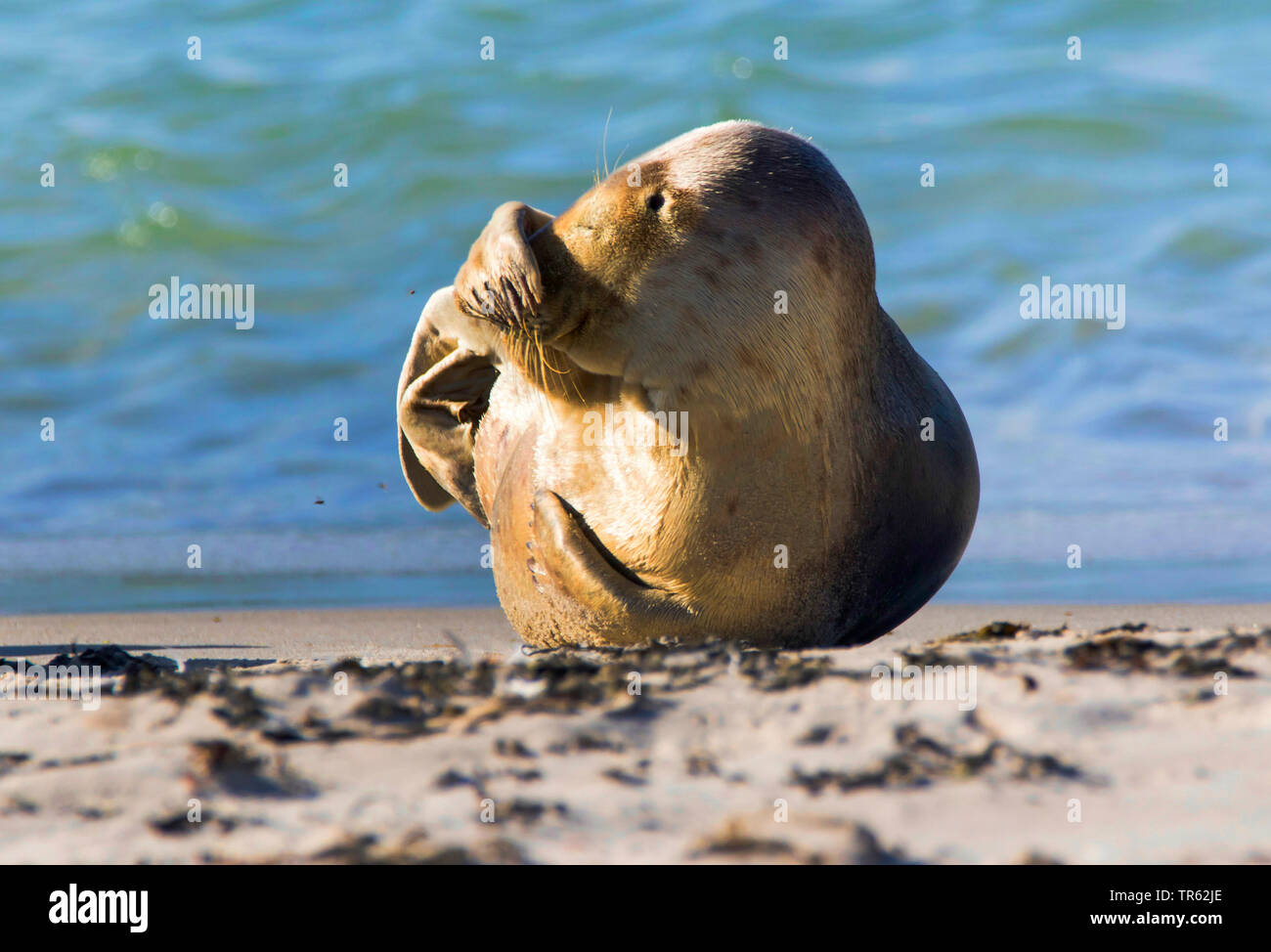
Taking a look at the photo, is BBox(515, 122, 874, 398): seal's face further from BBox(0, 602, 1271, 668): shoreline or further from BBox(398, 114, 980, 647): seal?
BBox(0, 602, 1271, 668): shoreline

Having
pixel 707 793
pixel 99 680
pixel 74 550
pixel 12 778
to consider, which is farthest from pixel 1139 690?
pixel 74 550

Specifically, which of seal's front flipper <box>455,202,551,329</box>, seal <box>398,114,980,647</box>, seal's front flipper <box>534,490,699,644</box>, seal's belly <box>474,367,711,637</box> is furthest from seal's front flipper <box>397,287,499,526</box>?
seal's front flipper <box>455,202,551,329</box>

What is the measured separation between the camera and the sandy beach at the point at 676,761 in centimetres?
186

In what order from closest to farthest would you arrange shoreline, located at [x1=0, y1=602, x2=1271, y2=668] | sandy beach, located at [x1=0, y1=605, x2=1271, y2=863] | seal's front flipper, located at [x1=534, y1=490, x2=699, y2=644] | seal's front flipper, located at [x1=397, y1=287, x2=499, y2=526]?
sandy beach, located at [x1=0, y1=605, x2=1271, y2=863]
seal's front flipper, located at [x1=534, y1=490, x2=699, y2=644]
shoreline, located at [x1=0, y1=602, x2=1271, y2=668]
seal's front flipper, located at [x1=397, y1=287, x2=499, y2=526]

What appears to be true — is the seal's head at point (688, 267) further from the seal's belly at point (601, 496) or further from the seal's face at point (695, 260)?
the seal's belly at point (601, 496)

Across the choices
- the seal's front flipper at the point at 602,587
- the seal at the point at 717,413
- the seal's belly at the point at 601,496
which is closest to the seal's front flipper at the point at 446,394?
the seal's belly at the point at 601,496

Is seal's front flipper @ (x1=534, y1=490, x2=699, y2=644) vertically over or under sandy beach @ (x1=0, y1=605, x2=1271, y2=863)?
over

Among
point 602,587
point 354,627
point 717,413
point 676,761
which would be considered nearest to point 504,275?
point 717,413

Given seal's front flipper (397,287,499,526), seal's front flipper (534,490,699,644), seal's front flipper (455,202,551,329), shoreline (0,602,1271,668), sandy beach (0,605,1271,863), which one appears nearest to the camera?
sandy beach (0,605,1271,863)

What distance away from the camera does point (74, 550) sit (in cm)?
797

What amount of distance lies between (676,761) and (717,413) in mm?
1486

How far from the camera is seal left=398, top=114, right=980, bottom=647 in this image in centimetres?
353

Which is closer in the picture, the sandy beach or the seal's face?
the sandy beach
